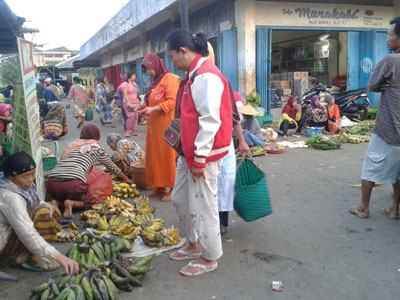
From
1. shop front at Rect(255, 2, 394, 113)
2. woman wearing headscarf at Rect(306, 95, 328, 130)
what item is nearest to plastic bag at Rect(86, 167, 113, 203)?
woman wearing headscarf at Rect(306, 95, 328, 130)

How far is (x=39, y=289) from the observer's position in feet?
8.46

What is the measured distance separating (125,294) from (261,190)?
5.08 feet

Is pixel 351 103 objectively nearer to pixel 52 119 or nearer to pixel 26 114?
pixel 52 119

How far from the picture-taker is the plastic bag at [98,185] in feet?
15.4

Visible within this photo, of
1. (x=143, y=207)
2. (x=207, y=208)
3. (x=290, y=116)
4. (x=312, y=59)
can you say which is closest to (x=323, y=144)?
(x=290, y=116)

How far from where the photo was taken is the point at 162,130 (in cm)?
487

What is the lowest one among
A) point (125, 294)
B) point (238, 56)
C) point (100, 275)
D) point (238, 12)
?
point (125, 294)

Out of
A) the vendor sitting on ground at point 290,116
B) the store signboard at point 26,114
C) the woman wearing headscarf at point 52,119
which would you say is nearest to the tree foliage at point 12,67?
the store signboard at point 26,114

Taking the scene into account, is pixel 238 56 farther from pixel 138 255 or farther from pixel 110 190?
pixel 138 255

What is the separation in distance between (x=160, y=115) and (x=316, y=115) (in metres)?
6.28

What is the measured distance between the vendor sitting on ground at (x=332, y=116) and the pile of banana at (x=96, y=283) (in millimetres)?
8224

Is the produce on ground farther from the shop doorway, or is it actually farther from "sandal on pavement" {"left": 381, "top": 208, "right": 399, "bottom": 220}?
the shop doorway

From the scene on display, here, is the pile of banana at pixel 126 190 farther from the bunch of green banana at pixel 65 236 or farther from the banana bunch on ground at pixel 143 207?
the bunch of green banana at pixel 65 236

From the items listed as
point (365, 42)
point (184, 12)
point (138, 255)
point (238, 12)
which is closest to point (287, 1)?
point (238, 12)
